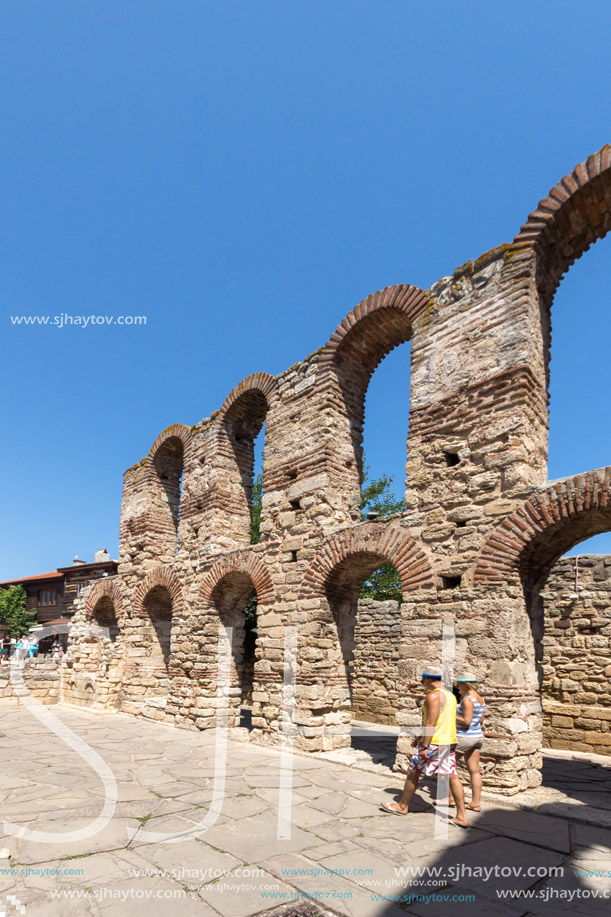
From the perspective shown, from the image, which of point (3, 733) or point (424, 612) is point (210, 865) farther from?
point (3, 733)

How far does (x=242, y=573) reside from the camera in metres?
9.51

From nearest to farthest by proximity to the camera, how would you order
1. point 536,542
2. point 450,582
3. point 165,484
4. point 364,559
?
point 536,542 → point 450,582 → point 364,559 → point 165,484

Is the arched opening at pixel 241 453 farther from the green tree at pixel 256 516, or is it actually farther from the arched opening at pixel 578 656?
the green tree at pixel 256 516

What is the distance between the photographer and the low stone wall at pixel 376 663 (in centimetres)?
1141

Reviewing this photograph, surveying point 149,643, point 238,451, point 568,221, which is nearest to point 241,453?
point 238,451

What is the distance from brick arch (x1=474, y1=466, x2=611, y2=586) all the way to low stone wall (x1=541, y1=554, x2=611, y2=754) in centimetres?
310

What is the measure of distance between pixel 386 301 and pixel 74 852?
22.8ft

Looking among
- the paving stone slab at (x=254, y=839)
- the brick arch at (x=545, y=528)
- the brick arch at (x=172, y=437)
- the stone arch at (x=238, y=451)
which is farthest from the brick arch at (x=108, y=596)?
the brick arch at (x=545, y=528)

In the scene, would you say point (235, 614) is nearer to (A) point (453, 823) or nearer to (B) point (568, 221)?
(A) point (453, 823)

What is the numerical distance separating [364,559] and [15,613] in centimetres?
2884

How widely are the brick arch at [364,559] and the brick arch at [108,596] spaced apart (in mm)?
6311

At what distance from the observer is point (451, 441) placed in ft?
22.1

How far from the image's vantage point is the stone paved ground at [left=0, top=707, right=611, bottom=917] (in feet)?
10.4

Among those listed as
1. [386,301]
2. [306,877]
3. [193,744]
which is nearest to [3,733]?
[193,744]
